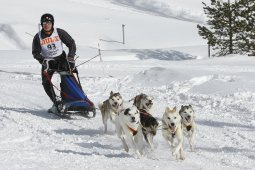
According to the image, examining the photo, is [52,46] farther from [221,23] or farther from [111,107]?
[221,23]

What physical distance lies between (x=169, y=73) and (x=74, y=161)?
877cm

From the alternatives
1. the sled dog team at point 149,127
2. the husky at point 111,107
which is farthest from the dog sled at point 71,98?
the sled dog team at point 149,127

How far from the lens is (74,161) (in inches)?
258

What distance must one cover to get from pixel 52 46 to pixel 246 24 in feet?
62.4

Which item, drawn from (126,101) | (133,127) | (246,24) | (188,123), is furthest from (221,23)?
(133,127)

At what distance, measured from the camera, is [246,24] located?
26.9 metres

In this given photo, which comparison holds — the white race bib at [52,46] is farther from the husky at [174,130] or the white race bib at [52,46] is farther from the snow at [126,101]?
the husky at [174,130]

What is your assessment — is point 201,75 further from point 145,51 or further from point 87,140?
point 145,51

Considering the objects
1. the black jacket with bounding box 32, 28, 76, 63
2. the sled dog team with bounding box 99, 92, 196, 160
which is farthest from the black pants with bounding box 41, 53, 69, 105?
the sled dog team with bounding box 99, 92, 196, 160

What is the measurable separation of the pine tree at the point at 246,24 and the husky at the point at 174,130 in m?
20.6

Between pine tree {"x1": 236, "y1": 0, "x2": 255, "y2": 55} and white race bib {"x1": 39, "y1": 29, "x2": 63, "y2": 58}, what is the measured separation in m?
18.4

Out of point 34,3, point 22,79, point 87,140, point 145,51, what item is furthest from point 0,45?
point 87,140

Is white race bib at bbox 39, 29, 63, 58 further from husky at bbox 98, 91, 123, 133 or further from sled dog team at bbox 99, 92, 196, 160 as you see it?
sled dog team at bbox 99, 92, 196, 160

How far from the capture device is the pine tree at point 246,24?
1047 inches
